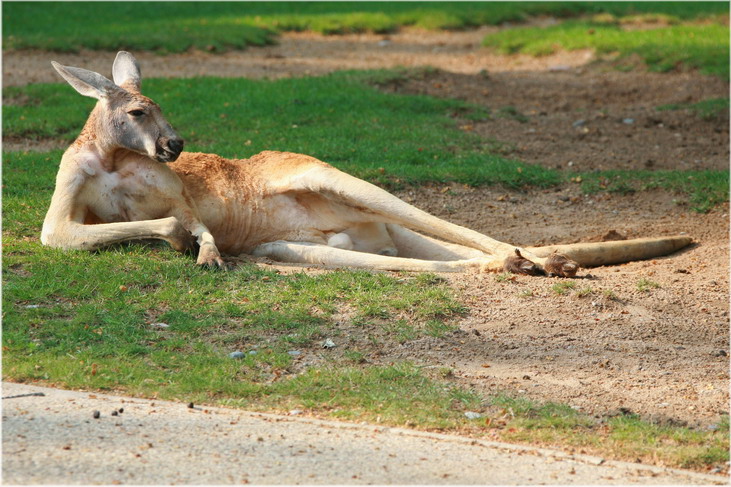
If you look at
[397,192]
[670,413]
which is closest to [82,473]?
[670,413]

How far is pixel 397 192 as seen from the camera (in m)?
8.21

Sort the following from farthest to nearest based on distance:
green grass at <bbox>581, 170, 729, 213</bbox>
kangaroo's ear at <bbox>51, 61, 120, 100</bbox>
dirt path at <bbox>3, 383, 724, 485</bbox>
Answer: green grass at <bbox>581, 170, 729, 213</bbox>
kangaroo's ear at <bbox>51, 61, 120, 100</bbox>
dirt path at <bbox>3, 383, 724, 485</bbox>

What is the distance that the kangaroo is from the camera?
594 centimetres

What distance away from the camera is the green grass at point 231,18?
14.6 meters

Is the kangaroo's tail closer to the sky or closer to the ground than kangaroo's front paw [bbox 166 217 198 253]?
closer to the ground

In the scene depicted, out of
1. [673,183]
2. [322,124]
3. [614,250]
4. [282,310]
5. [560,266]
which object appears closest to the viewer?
[282,310]

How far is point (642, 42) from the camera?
14.4 meters

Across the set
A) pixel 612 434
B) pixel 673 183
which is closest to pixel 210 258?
Answer: pixel 612 434

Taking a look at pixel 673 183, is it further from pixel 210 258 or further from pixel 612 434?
pixel 612 434

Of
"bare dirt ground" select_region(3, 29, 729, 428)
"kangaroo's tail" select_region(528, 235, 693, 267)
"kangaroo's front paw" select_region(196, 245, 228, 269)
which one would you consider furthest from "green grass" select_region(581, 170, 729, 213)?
"kangaroo's front paw" select_region(196, 245, 228, 269)

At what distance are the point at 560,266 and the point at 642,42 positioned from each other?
9.51 metres

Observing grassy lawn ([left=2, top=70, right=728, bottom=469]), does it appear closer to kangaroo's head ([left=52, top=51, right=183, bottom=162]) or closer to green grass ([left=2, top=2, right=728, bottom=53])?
kangaroo's head ([left=52, top=51, right=183, bottom=162])

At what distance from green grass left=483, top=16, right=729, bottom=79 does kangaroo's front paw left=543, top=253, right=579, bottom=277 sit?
773 cm

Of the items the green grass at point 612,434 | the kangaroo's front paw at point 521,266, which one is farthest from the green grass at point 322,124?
the green grass at point 612,434
